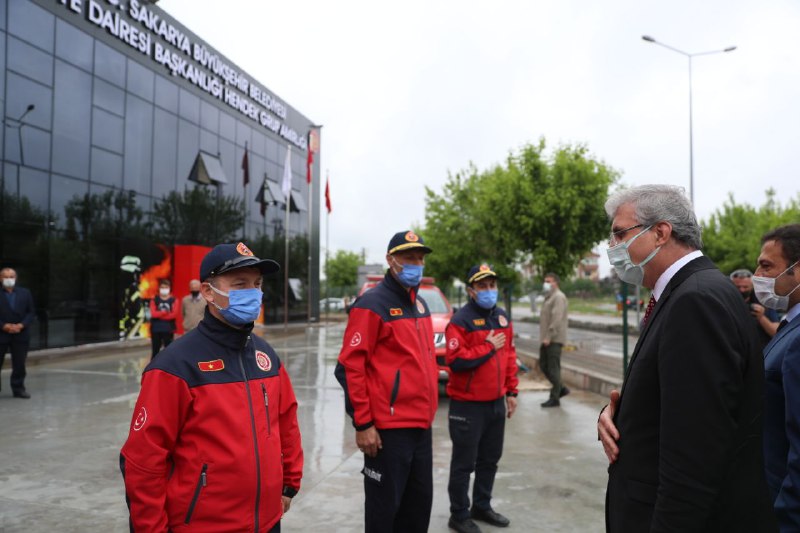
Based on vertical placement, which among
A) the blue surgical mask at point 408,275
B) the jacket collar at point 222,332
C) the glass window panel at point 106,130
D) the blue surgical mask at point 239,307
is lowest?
the jacket collar at point 222,332

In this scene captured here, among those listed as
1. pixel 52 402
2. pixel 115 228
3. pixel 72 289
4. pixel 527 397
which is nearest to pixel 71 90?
pixel 115 228

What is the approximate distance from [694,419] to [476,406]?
284 centimetres

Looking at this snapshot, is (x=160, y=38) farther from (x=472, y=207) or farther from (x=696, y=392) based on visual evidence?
(x=696, y=392)

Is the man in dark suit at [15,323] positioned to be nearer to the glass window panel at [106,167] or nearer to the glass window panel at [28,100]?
the glass window panel at [28,100]

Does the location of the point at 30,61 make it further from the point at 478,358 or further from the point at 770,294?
the point at 770,294

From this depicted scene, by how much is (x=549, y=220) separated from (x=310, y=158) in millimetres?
17869

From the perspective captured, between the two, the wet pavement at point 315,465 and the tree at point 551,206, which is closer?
the wet pavement at point 315,465

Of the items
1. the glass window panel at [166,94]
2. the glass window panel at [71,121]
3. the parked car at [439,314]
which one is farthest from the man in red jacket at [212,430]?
the glass window panel at [166,94]

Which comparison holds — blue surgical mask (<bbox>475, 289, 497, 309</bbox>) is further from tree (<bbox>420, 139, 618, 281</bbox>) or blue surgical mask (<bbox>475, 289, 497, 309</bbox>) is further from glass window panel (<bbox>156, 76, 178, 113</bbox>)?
glass window panel (<bbox>156, 76, 178, 113</bbox>)

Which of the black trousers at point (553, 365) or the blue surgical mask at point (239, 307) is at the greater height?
→ the blue surgical mask at point (239, 307)

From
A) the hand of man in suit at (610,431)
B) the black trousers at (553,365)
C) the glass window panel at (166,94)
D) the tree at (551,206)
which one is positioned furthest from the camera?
the glass window panel at (166,94)

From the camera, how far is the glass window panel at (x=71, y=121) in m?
16.3

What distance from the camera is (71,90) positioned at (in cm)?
1683

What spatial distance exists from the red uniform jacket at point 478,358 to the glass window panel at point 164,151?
18341 mm
